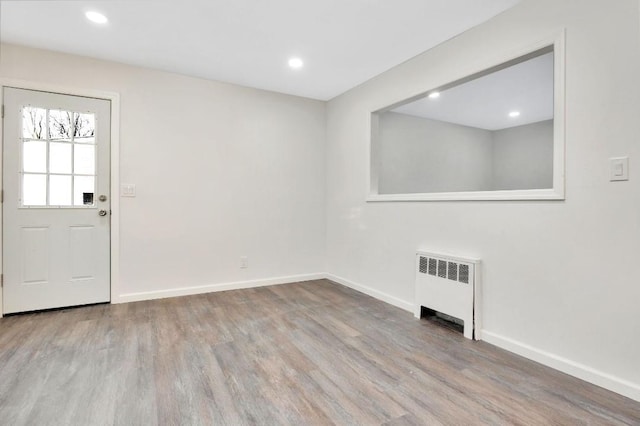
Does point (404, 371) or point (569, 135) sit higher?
point (569, 135)

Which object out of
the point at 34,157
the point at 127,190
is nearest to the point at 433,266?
the point at 127,190

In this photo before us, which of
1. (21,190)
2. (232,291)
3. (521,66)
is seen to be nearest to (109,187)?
(21,190)

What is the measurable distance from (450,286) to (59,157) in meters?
3.83

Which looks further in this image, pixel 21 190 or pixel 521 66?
pixel 521 66

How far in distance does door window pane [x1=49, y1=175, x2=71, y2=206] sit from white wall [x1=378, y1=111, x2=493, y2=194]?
3689mm

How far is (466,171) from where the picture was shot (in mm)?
5910

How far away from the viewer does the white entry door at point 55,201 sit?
2.92 meters

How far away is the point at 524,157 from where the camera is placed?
6047mm

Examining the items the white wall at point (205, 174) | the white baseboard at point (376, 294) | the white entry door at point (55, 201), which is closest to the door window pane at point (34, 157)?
the white entry door at point (55, 201)

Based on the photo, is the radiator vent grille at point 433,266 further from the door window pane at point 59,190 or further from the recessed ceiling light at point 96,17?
the door window pane at point 59,190

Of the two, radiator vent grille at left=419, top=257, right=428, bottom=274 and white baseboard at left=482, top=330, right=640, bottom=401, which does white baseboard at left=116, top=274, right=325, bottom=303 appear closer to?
radiator vent grille at left=419, top=257, right=428, bottom=274

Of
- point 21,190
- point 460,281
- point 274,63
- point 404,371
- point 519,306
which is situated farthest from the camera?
point 274,63

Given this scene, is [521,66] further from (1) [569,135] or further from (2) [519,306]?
(2) [519,306]

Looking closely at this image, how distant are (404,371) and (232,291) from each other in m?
2.38
